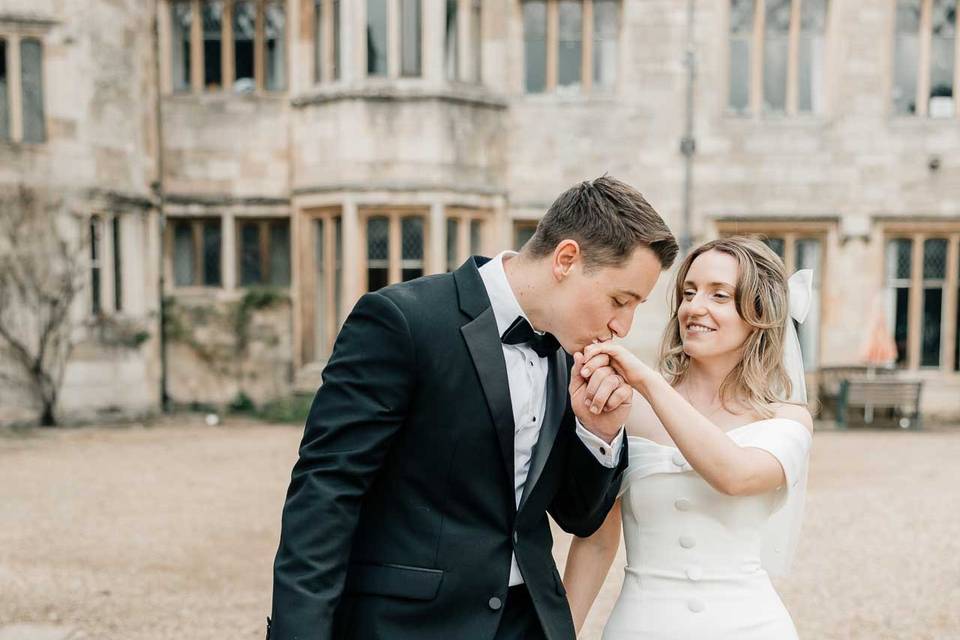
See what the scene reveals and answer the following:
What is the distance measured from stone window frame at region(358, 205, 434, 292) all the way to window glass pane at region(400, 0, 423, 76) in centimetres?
181

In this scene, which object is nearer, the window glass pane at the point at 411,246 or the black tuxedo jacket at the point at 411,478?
the black tuxedo jacket at the point at 411,478

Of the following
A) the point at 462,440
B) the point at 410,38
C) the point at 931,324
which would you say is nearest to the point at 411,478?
the point at 462,440

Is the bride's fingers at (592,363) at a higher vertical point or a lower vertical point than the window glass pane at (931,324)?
higher

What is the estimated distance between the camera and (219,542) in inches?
235

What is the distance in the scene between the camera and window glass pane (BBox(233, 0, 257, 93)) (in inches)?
494

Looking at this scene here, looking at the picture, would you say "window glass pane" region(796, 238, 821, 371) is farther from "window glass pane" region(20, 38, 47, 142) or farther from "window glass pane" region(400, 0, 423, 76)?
"window glass pane" region(20, 38, 47, 142)

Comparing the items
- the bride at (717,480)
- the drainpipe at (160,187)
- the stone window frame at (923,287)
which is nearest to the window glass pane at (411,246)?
the drainpipe at (160,187)

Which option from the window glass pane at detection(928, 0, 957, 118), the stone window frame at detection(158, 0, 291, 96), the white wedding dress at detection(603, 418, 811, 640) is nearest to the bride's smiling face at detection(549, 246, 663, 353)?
the white wedding dress at detection(603, 418, 811, 640)

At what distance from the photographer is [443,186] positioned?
11414 mm

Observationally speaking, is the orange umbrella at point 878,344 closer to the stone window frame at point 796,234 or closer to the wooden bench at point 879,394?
the wooden bench at point 879,394

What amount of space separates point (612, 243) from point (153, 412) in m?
11.4

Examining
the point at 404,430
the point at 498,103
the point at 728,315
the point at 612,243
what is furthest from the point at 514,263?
the point at 498,103

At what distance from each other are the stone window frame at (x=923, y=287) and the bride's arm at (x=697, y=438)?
11406 mm

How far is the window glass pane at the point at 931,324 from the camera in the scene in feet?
40.1
